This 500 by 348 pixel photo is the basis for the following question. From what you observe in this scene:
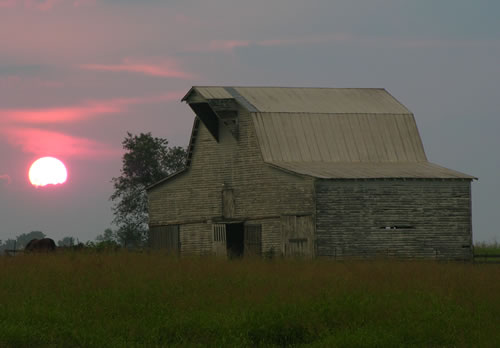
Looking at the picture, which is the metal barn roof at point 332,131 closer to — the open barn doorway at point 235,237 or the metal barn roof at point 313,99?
the metal barn roof at point 313,99

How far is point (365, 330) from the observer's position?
16.7 metres

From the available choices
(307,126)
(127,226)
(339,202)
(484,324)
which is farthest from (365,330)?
(127,226)

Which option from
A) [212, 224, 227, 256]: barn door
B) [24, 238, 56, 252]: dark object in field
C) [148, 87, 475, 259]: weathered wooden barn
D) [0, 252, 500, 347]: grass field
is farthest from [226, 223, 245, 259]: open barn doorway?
[0, 252, 500, 347]: grass field

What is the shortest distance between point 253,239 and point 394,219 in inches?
244

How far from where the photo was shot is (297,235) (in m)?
37.3

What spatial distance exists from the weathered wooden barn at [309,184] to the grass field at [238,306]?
12553mm

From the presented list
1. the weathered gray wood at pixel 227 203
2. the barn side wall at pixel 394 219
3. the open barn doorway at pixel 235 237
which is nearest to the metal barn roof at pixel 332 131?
the barn side wall at pixel 394 219

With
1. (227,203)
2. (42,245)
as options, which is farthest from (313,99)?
(42,245)

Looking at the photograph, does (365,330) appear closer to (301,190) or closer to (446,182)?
(301,190)

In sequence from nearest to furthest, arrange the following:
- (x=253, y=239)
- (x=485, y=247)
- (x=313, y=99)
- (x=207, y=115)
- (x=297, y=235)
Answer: (x=297, y=235), (x=253, y=239), (x=207, y=115), (x=313, y=99), (x=485, y=247)

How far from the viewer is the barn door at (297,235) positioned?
36.8m

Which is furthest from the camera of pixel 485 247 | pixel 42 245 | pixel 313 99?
pixel 485 247

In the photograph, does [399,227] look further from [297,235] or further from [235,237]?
[235,237]

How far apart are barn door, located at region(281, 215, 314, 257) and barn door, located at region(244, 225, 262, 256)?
6.09ft
